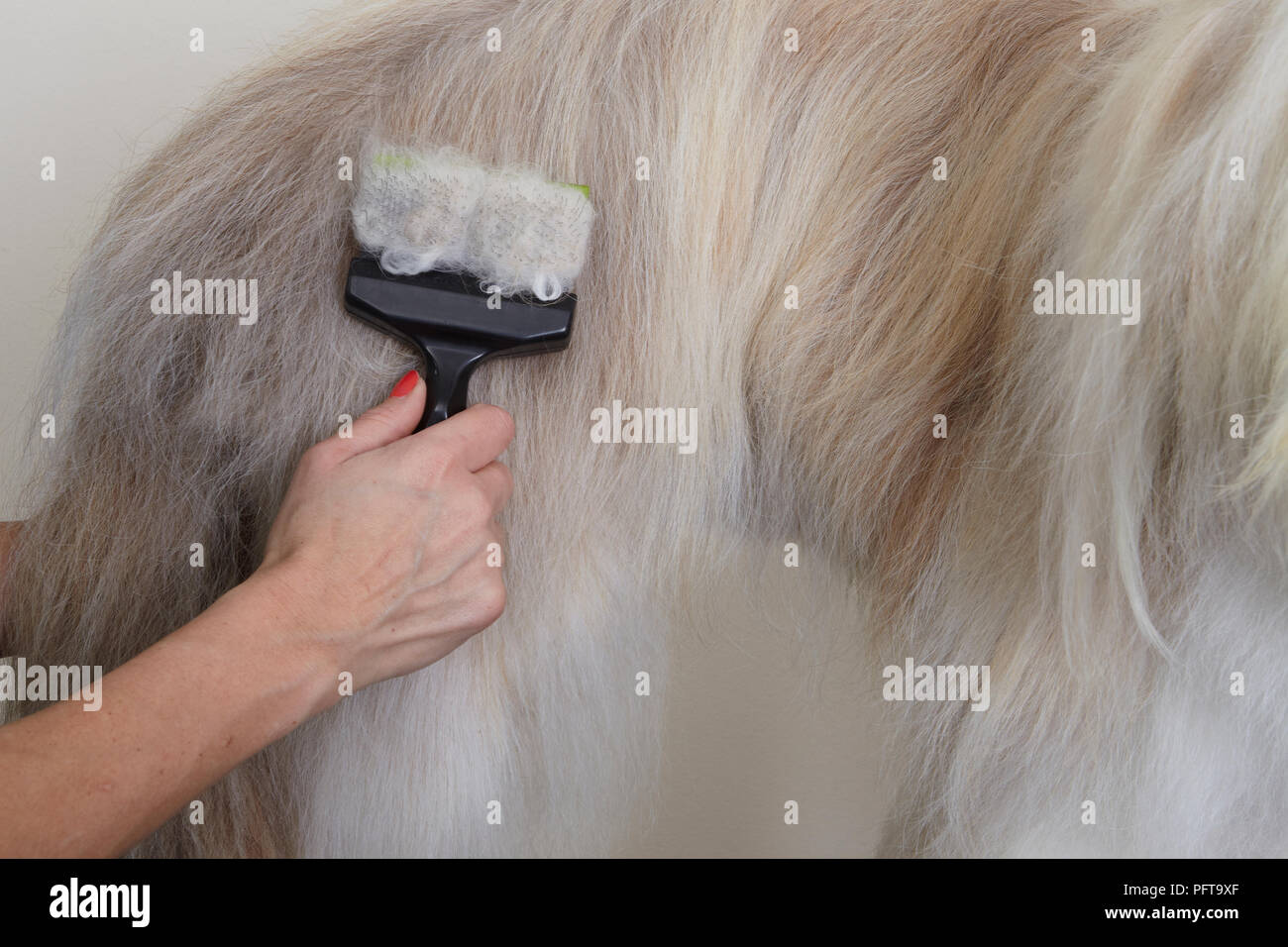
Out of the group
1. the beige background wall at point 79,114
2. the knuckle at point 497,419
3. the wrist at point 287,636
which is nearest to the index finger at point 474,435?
the knuckle at point 497,419

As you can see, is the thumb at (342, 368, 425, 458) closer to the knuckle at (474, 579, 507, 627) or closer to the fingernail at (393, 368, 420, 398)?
the fingernail at (393, 368, 420, 398)

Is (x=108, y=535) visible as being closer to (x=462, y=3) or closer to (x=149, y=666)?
(x=149, y=666)

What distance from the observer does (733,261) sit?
76 centimetres

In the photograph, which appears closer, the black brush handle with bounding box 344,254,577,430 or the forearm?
the forearm

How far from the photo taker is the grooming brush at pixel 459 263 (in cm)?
70

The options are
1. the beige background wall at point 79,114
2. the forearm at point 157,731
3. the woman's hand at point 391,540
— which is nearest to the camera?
the forearm at point 157,731

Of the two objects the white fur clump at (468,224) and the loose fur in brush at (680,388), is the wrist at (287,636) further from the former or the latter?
the white fur clump at (468,224)

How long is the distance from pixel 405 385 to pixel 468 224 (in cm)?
11

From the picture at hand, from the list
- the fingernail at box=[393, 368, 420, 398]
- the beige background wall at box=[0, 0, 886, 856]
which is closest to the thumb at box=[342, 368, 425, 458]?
the fingernail at box=[393, 368, 420, 398]

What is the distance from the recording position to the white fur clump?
70 centimetres

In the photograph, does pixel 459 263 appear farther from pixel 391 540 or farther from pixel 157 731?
pixel 157 731

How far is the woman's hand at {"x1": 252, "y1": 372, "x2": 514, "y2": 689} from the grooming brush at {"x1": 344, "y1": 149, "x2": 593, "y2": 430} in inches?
1.4

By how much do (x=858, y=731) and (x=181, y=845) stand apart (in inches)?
32.1

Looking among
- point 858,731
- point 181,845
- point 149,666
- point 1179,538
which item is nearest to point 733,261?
point 1179,538
